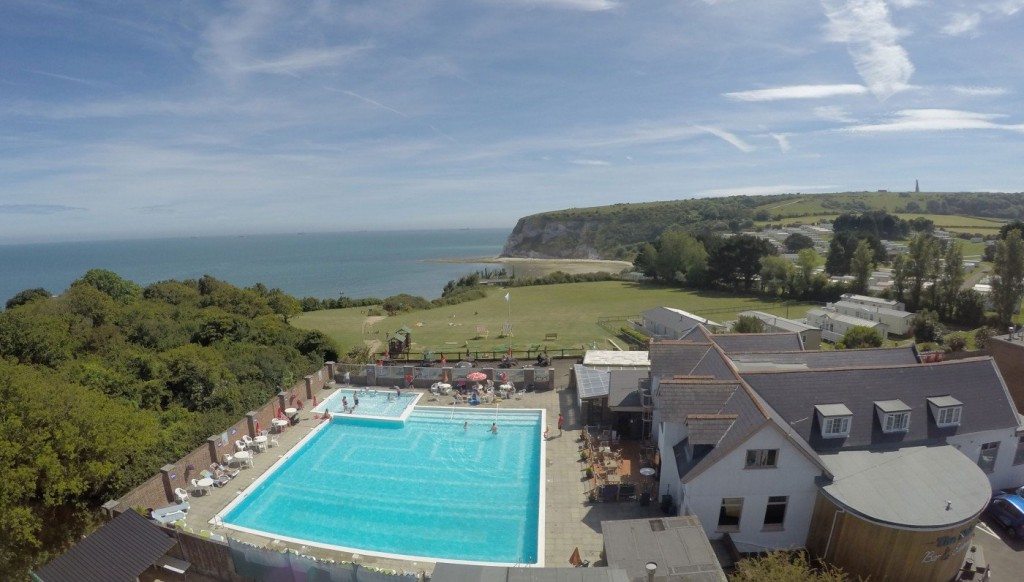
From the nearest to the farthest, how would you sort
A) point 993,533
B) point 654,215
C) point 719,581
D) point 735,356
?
point 719,581 < point 993,533 < point 735,356 < point 654,215

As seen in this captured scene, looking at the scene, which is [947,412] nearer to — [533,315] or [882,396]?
[882,396]

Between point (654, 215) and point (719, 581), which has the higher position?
point (654, 215)

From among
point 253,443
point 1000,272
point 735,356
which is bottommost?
point 253,443

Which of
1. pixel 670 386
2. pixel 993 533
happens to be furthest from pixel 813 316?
pixel 670 386

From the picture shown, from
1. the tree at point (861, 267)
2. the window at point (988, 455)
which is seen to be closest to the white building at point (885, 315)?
the tree at point (861, 267)

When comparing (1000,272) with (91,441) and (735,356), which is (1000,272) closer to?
(735,356)

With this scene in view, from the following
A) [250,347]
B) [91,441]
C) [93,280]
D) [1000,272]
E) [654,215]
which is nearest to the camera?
[91,441]
